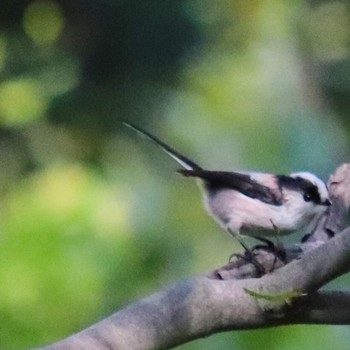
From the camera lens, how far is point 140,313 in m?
0.89

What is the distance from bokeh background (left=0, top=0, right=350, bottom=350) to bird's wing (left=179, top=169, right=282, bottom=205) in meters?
0.10

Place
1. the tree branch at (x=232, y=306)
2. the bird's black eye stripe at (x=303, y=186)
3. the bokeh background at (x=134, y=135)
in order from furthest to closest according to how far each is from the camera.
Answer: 1. the bird's black eye stripe at (x=303, y=186)
2. the bokeh background at (x=134, y=135)
3. the tree branch at (x=232, y=306)

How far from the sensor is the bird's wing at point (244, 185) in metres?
1.55

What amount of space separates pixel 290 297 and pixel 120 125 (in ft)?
2.89

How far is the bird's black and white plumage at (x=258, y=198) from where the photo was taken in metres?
1.50

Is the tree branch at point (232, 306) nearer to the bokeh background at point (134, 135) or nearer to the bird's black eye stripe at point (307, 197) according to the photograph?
the bokeh background at point (134, 135)

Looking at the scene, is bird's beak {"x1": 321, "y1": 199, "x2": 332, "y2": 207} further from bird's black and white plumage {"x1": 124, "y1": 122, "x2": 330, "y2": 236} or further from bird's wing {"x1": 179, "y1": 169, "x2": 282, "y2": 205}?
bird's wing {"x1": 179, "y1": 169, "x2": 282, "y2": 205}

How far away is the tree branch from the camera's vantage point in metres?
0.87

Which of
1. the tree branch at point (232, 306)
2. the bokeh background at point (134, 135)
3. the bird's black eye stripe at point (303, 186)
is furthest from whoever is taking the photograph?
the bird's black eye stripe at point (303, 186)

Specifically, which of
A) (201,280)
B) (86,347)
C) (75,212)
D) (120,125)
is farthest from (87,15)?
(86,347)

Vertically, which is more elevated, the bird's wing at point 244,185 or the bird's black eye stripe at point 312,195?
the bird's black eye stripe at point 312,195

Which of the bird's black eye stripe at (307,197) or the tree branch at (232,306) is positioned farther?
the bird's black eye stripe at (307,197)

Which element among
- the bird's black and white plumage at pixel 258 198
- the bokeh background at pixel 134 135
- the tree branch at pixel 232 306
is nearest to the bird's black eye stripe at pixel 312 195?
the bird's black and white plumage at pixel 258 198

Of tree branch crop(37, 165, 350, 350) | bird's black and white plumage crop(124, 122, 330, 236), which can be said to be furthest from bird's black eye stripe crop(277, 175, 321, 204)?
tree branch crop(37, 165, 350, 350)
